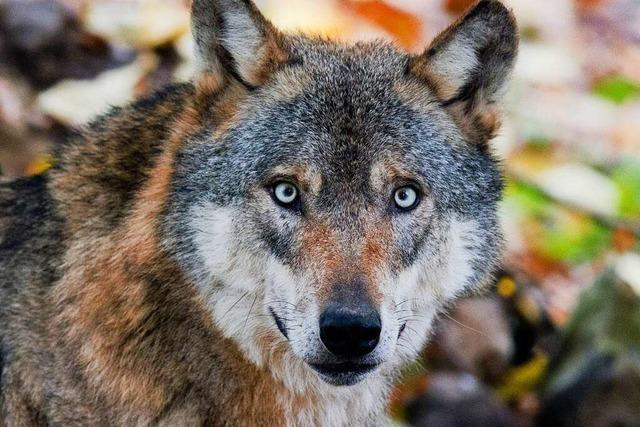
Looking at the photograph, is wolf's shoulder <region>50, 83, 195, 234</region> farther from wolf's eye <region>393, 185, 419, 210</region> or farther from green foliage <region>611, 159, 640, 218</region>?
green foliage <region>611, 159, 640, 218</region>

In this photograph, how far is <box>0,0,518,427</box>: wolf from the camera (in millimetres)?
5172

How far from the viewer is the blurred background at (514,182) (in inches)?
329

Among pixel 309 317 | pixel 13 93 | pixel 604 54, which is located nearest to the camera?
pixel 309 317

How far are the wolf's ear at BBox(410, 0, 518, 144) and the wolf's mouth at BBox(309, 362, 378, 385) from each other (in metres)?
1.42

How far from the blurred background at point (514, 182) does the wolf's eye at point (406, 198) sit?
82 cm

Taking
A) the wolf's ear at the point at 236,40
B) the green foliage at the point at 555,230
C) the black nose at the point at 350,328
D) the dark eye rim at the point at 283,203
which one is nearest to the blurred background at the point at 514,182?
the green foliage at the point at 555,230

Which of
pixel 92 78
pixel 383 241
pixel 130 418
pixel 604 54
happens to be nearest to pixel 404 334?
pixel 383 241

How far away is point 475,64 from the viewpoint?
572 cm

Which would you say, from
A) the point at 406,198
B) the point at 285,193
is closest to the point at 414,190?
the point at 406,198

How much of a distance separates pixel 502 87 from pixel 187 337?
2.10 metres

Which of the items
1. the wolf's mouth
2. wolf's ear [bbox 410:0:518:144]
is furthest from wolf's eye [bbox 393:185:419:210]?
the wolf's mouth

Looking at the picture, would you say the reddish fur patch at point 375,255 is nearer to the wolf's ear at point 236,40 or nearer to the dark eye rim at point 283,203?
the dark eye rim at point 283,203

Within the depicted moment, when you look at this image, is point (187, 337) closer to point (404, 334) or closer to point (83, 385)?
point (83, 385)

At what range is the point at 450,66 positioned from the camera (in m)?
5.65
